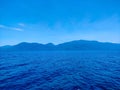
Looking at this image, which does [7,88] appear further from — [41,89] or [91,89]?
[91,89]

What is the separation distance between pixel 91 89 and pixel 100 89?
1.14 m

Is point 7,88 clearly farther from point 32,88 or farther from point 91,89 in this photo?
point 91,89

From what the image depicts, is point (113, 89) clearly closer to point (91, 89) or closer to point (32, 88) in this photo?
point (91, 89)

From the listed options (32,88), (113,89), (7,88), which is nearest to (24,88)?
(32,88)

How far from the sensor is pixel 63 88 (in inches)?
497

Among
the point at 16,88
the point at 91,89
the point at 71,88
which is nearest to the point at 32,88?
the point at 16,88

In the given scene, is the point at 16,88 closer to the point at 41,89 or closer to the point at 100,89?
the point at 41,89

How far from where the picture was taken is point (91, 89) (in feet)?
40.7

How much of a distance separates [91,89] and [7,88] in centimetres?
1125

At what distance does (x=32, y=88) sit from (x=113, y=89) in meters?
10.6

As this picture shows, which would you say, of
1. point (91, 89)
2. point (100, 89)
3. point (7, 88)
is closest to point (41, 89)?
point (7, 88)

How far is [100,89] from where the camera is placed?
12.3 m

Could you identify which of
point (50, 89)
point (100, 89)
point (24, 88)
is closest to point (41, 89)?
point (50, 89)

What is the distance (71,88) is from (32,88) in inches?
206
